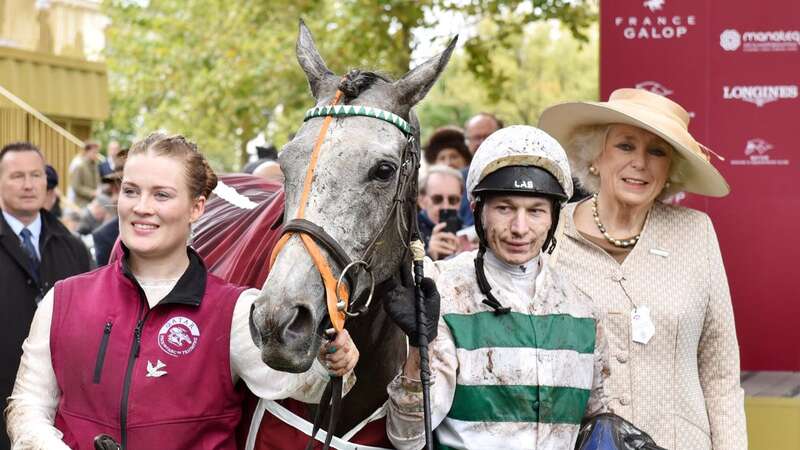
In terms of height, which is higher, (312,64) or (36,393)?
(312,64)

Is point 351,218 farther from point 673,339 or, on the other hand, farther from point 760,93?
point 760,93

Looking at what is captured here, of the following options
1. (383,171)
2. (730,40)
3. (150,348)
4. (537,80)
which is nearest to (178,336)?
(150,348)

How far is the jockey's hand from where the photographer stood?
3084mm

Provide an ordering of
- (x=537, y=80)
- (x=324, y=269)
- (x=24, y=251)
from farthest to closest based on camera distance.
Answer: (x=537, y=80), (x=24, y=251), (x=324, y=269)

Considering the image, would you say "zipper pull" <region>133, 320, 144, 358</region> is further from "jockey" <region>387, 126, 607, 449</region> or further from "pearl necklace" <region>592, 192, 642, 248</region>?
"pearl necklace" <region>592, 192, 642, 248</region>

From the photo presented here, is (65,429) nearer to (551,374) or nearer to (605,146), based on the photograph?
(551,374)

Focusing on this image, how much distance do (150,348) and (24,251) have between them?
3516 millimetres

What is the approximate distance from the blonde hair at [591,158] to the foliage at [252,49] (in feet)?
22.4

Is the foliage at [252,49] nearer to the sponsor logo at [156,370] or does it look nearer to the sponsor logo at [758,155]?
the sponsor logo at [758,155]

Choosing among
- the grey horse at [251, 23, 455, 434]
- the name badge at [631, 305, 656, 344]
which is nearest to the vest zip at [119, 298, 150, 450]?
the grey horse at [251, 23, 455, 434]

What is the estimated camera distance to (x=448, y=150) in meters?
9.33

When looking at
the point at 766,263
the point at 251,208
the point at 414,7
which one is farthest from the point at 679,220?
the point at 414,7

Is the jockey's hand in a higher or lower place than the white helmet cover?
lower

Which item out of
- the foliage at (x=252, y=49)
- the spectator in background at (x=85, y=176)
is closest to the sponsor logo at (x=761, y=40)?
the foliage at (x=252, y=49)
